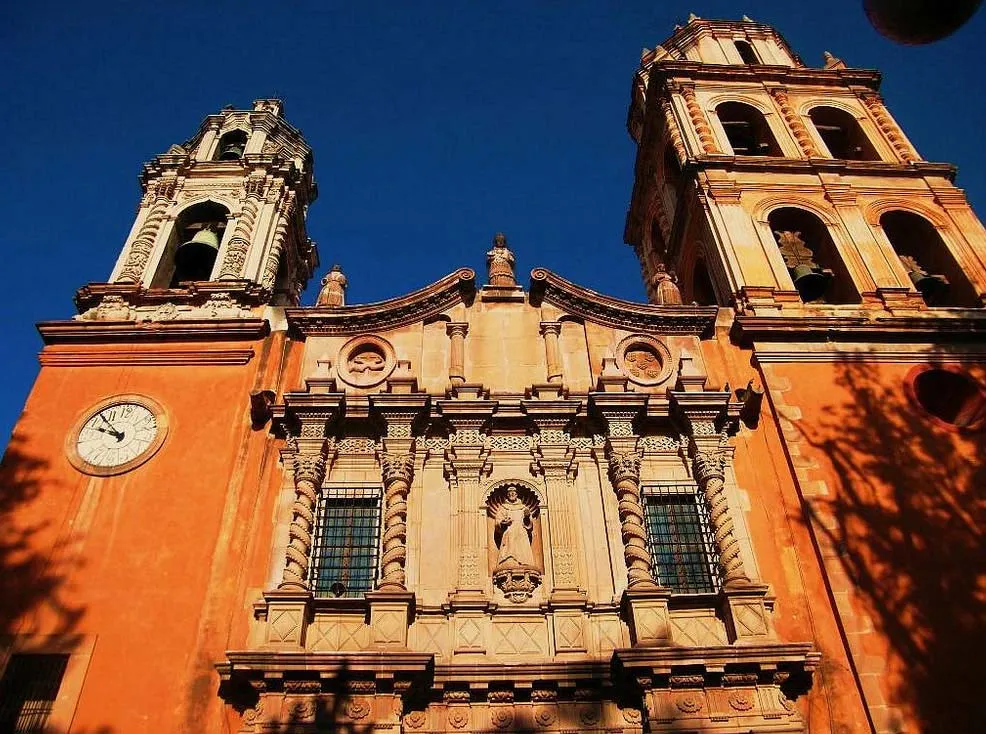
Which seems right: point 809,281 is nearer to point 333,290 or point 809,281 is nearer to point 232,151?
point 333,290

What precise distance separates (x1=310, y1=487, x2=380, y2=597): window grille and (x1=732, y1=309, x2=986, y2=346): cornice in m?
6.83

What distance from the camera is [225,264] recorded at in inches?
637

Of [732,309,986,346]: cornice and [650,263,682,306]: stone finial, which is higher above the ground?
[650,263,682,306]: stone finial

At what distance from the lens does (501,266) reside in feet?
50.5

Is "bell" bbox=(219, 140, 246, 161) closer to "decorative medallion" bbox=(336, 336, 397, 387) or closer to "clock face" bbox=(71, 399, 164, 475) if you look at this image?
"decorative medallion" bbox=(336, 336, 397, 387)

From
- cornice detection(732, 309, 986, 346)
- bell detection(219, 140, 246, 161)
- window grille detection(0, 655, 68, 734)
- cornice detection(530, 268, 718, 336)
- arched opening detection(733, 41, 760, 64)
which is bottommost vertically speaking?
window grille detection(0, 655, 68, 734)

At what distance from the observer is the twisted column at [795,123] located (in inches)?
757

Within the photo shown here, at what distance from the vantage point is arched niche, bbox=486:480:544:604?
10891mm

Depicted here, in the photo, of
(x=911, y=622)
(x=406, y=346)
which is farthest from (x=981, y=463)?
(x=406, y=346)

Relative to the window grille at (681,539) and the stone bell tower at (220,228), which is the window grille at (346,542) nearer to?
the window grille at (681,539)

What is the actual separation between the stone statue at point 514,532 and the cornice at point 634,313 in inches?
154

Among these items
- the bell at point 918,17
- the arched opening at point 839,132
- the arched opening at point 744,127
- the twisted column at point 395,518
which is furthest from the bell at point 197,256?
the bell at point 918,17

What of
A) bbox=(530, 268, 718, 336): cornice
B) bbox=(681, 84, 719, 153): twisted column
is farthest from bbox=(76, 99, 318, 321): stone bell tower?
bbox=(681, 84, 719, 153): twisted column

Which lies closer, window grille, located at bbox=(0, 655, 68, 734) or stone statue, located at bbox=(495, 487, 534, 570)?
window grille, located at bbox=(0, 655, 68, 734)
